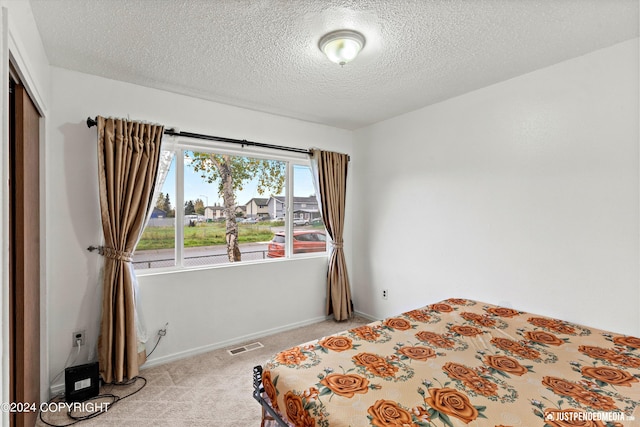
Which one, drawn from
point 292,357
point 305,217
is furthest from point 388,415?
point 305,217

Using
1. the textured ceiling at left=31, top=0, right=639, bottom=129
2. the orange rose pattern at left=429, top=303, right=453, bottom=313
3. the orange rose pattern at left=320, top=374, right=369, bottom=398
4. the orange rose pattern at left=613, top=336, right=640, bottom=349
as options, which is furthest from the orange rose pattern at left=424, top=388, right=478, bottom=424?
the textured ceiling at left=31, top=0, right=639, bottom=129

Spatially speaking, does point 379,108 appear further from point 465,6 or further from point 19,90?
point 19,90

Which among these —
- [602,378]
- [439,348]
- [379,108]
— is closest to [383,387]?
[439,348]

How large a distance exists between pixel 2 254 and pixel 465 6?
8.06 feet

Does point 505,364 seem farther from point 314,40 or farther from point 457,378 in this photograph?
point 314,40

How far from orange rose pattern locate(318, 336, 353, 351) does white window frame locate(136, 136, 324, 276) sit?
171 cm

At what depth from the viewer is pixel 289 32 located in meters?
1.94

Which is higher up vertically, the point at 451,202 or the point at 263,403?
the point at 451,202

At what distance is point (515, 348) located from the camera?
175 centimetres

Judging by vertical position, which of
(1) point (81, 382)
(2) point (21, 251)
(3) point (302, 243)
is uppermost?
(2) point (21, 251)

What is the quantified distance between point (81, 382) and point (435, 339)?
2483mm

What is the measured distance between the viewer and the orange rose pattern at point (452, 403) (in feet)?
3.78

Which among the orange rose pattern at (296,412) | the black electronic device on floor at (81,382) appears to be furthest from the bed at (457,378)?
the black electronic device on floor at (81,382)

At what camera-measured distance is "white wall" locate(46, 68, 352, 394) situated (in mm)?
2389
